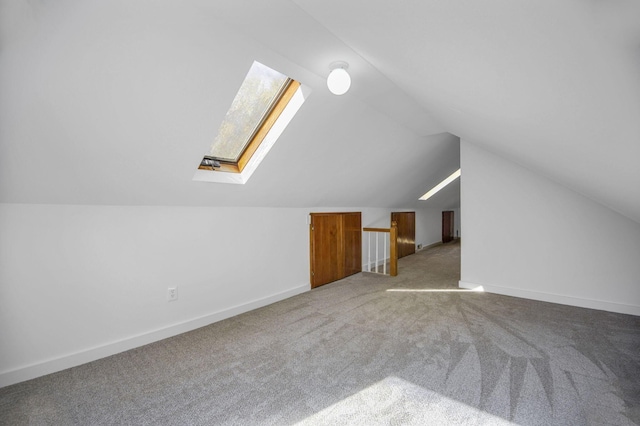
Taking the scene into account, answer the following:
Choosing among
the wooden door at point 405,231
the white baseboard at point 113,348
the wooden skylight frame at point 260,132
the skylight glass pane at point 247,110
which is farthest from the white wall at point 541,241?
the white baseboard at point 113,348

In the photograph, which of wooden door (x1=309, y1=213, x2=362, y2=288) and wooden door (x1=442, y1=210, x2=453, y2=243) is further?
wooden door (x1=442, y1=210, x2=453, y2=243)

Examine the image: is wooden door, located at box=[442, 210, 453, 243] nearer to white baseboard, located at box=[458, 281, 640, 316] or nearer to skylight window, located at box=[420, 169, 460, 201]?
skylight window, located at box=[420, 169, 460, 201]

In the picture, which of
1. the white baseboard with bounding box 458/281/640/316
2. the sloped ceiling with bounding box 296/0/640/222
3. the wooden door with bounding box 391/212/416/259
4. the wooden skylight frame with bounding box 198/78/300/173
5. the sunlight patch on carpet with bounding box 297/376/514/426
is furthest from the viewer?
the wooden door with bounding box 391/212/416/259

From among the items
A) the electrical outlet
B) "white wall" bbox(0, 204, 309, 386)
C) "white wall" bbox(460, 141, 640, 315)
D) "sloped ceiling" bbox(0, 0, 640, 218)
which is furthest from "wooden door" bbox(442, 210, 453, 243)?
the electrical outlet

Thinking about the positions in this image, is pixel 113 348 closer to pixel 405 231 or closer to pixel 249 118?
pixel 249 118

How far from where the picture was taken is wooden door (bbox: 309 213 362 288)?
153 inches

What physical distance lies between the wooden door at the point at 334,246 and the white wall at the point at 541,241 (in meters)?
1.63

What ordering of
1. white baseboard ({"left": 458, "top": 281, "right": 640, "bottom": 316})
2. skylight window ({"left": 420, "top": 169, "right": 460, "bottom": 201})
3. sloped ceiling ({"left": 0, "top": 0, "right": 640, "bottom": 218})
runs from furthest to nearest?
skylight window ({"left": 420, "top": 169, "right": 460, "bottom": 201}) → white baseboard ({"left": 458, "top": 281, "right": 640, "bottom": 316}) → sloped ceiling ({"left": 0, "top": 0, "right": 640, "bottom": 218})

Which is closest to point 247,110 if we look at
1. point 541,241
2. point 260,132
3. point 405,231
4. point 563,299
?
point 260,132

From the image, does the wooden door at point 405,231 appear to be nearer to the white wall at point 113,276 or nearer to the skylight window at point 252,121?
the white wall at point 113,276

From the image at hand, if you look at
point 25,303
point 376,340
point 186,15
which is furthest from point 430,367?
point 25,303

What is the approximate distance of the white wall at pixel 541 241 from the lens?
2871 mm

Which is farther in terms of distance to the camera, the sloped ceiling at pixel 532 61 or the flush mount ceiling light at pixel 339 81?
the flush mount ceiling light at pixel 339 81

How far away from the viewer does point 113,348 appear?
7.06 feet
